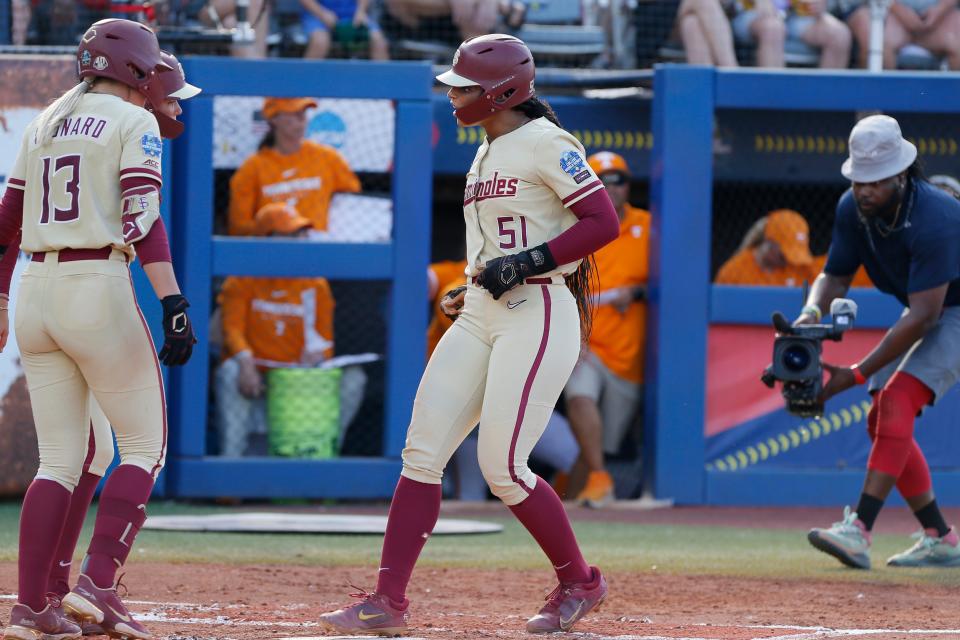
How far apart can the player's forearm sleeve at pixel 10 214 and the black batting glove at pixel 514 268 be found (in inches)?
55.2

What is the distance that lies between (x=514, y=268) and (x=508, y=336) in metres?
0.24

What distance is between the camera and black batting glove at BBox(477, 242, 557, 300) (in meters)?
4.49

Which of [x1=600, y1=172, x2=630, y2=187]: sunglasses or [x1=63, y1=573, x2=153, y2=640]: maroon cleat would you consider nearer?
[x1=63, y1=573, x2=153, y2=640]: maroon cleat

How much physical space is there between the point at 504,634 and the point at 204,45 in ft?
18.3

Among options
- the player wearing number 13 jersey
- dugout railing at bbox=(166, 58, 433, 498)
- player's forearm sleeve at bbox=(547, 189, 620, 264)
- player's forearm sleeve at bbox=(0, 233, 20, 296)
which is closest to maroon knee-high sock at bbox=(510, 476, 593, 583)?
the player wearing number 13 jersey

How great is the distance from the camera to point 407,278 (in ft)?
28.7

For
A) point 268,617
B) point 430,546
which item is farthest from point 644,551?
point 268,617

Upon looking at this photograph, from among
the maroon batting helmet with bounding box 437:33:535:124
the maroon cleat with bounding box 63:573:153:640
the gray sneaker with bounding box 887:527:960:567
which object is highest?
the maroon batting helmet with bounding box 437:33:535:124

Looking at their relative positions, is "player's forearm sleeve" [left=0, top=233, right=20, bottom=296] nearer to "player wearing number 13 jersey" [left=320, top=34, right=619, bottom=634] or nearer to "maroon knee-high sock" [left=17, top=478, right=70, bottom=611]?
"maroon knee-high sock" [left=17, top=478, right=70, bottom=611]

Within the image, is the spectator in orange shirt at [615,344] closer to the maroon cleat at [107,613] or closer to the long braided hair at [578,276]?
the long braided hair at [578,276]

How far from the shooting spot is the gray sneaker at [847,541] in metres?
6.40

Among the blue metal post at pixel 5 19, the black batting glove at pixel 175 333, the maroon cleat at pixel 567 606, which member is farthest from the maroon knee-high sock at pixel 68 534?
the blue metal post at pixel 5 19

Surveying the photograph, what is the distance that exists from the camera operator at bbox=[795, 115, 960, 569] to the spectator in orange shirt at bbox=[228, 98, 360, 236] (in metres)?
3.32

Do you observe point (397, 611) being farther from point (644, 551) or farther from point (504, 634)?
point (644, 551)
